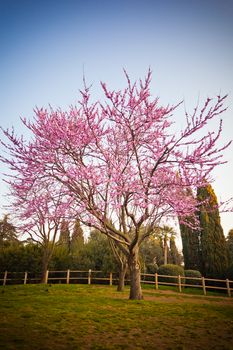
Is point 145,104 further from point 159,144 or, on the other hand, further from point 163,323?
point 163,323

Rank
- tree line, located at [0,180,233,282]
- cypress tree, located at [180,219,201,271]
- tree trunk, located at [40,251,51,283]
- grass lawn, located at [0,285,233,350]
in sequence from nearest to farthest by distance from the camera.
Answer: grass lawn, located at [0,285,233,350] → tree trunk, located at [40,251,51,283] → tree line, located at [0,180,233,282] → cypress tree, located at [180,219,201,271]

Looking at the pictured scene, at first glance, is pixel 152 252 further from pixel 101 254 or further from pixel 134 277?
pixel 134 277

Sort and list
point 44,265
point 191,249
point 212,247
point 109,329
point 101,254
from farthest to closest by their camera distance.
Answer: point 191,249 < point 212,247 < point 101,254 < point 44,265 < point 109,329

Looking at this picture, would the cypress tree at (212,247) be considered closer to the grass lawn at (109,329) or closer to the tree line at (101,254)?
the tree line at (101,254)

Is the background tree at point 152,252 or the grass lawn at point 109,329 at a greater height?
the background tree at point 152,252

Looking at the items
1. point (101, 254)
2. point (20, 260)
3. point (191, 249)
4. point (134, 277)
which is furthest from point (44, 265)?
point (191, 249)

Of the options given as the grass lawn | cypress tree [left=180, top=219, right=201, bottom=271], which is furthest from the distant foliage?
cypress tree [left=180, top=219, right=201, bottom=271]

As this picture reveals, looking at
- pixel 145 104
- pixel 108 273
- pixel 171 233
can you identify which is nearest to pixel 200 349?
pixel 145 104

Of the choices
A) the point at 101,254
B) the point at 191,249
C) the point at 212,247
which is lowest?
the point at 101,254

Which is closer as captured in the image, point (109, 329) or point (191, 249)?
point (109, 329)

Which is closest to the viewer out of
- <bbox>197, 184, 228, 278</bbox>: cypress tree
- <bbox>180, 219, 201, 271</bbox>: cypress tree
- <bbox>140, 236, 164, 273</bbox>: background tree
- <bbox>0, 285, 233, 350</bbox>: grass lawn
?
<bbox>0, 285, 233, 350</bbox>: grass lawn

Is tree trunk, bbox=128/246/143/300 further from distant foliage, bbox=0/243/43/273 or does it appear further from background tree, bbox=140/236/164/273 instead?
background tree, bbox=140/236/164/273

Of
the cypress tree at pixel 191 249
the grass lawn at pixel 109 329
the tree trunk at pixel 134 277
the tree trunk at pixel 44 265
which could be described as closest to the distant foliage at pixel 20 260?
the tree trunk at pixel 44 265

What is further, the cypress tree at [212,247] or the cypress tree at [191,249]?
the cypress tree at [191,249]
